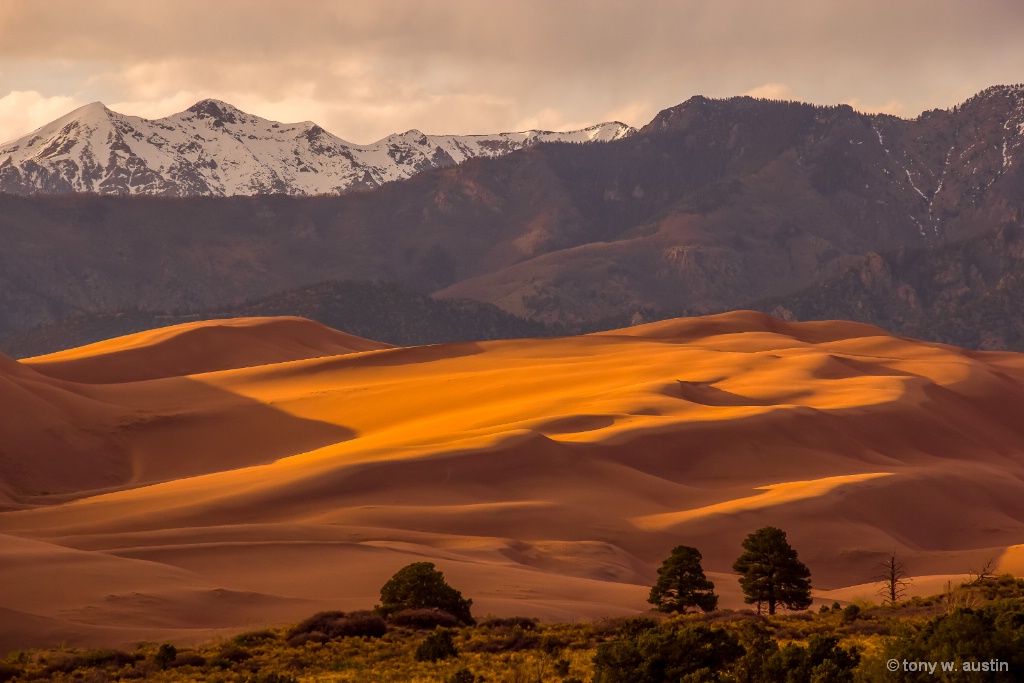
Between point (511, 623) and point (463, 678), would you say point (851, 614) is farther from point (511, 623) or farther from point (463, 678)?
point (463, 678)

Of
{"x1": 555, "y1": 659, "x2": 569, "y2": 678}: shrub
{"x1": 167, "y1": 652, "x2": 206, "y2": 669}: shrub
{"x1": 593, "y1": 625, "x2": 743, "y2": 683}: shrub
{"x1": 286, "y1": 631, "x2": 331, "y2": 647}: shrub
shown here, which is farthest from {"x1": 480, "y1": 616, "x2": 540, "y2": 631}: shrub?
{"x1": 593, "y1": 625, "x2": 743, "y2": 683}: shrub

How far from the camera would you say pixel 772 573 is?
40.0 meters

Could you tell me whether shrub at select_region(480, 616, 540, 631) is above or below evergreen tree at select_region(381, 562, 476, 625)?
below

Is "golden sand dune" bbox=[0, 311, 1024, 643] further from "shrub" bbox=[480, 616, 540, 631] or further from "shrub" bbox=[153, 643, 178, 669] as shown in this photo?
"shrub" bbox=[153, 643, 178, 669]

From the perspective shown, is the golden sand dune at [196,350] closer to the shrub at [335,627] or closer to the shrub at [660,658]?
the shrub at [335,627]

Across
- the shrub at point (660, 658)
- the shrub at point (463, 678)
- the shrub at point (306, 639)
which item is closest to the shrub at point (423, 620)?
the shrub at point (306, 639)

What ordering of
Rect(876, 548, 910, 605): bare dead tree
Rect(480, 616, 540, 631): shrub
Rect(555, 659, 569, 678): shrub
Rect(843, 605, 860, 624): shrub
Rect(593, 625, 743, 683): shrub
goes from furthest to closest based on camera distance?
Rect(876, 548, 910, 605): bare dead tree
Rect(843, 605, 860, 624): shrub
Rect(480, 616, 540, 631): shrub
Rect(555, 659, 569, 678): shrub
Rect(593, 625, 743, 683): shrub

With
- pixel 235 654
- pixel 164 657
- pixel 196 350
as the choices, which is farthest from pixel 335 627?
pixel 196 350

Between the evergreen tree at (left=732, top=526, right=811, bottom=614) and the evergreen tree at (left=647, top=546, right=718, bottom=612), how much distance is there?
245 cm

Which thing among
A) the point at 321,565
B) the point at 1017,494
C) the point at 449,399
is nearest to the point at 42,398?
the point at 449,399

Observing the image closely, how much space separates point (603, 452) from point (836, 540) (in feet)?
45.9

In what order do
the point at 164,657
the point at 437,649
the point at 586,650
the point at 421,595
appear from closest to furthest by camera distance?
1. the point at 164,657
2. the point at 586,650
3. the point at 437,649
4. the point at 421,595

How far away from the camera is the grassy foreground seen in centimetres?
2033

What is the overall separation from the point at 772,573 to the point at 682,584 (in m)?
4.03
